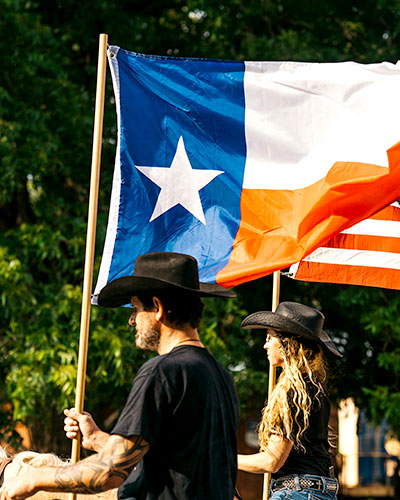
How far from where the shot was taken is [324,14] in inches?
476

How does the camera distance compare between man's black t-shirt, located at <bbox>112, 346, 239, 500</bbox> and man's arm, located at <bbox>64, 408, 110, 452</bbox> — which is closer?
man's black t-shirt, located at <bbox>112, 346, 239, 500</bbox>

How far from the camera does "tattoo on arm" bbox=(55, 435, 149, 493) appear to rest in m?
2.94

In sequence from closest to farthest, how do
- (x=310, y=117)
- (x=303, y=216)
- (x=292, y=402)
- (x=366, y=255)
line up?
1. (x=292, y=402)
2. (x=303, y=216)
3. (x=310, y=117)
4. (x=366, y=255)

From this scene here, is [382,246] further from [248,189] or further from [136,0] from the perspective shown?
[136,0]

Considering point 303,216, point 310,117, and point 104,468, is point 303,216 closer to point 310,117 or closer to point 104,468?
point 310,117

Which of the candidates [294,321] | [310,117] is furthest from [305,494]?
[310,117]

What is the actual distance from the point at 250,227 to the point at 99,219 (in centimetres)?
528

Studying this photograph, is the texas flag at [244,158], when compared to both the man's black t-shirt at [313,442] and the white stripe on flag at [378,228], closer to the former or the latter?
the man's black t-shirt at [313,442]

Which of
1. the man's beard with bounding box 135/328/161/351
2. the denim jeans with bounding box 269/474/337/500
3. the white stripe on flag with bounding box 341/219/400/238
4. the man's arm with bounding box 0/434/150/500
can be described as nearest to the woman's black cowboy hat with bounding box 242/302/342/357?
the denim jeans with bounding box 269/474/337/500

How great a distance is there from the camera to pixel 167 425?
3023 mm

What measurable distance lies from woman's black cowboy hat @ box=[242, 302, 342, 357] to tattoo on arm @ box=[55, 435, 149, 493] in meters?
1.85

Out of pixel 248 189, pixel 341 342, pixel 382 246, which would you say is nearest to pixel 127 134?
pixel 248 189

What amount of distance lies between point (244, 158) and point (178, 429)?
2904 mm

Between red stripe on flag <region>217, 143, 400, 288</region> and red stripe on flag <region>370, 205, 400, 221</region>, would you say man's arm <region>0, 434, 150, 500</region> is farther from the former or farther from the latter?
red stripe on flag <region>370, 205, 400, 221</region>
